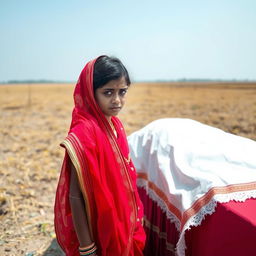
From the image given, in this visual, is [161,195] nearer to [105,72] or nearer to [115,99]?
[115,99]

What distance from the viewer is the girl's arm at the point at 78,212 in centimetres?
148

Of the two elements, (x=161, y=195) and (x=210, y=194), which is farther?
(x=161, y=195)

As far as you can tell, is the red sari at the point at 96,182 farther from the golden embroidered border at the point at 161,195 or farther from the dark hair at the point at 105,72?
the golden embroidered border at the point at 161,195

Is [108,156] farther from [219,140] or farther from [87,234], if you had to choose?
[219,140]

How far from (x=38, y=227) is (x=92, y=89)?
2.59m

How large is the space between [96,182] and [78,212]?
243 millimetres

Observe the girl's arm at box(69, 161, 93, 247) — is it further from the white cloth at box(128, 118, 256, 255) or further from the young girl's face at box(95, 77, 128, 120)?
the white cloth at box(128, 118, 256, 255)

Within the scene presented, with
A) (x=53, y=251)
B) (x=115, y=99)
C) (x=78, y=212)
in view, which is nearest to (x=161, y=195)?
(x=78, y=212)

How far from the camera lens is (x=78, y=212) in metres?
Result: 1.51

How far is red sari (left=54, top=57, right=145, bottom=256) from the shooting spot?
57.2 inches

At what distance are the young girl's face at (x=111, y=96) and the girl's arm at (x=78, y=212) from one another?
449 millimetres

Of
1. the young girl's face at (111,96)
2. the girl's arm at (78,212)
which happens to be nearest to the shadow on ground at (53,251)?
the girl's arm at (78,212)

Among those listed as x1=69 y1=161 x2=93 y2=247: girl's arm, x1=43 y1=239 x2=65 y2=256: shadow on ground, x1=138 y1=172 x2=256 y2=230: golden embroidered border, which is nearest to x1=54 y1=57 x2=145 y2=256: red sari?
x1=69 y1=161 x2=93 y2=247: girl's arm

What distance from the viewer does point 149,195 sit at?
255 cm
